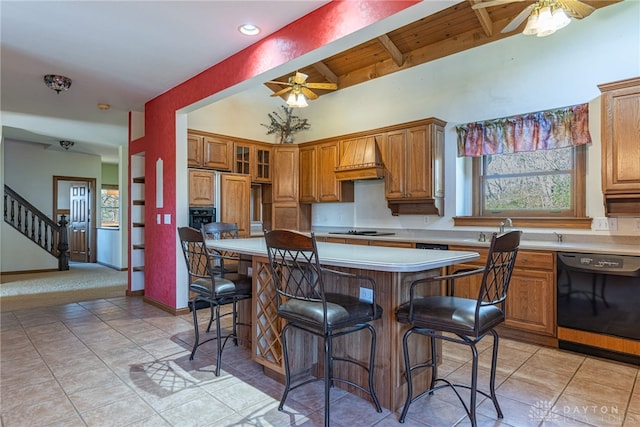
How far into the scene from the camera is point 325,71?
5516 millimetres

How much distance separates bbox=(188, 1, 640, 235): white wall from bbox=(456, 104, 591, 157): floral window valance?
9 centimetres

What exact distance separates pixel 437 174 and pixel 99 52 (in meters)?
3.67

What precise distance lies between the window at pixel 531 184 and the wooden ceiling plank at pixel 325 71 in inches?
101

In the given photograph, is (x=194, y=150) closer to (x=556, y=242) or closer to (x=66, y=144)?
(x=556, y=242)

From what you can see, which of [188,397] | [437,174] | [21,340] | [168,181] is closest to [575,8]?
[437,174]

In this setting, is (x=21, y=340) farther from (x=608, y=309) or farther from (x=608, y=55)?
(x=608, y=55)

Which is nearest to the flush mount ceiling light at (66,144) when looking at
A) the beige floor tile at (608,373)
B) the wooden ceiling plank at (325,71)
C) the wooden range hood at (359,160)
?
the wooden ceiling plank at (325,71)

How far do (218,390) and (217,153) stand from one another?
3331 mm

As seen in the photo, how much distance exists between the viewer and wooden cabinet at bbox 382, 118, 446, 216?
4230 millimetres

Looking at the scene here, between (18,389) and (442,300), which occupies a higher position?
(442,300)

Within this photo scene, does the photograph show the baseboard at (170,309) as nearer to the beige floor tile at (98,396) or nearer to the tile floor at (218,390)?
the tile floor at (218,390)

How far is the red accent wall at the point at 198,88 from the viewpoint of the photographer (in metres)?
2.31

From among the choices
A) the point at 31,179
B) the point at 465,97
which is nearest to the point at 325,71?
the point at 465,97

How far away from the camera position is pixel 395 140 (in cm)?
454
